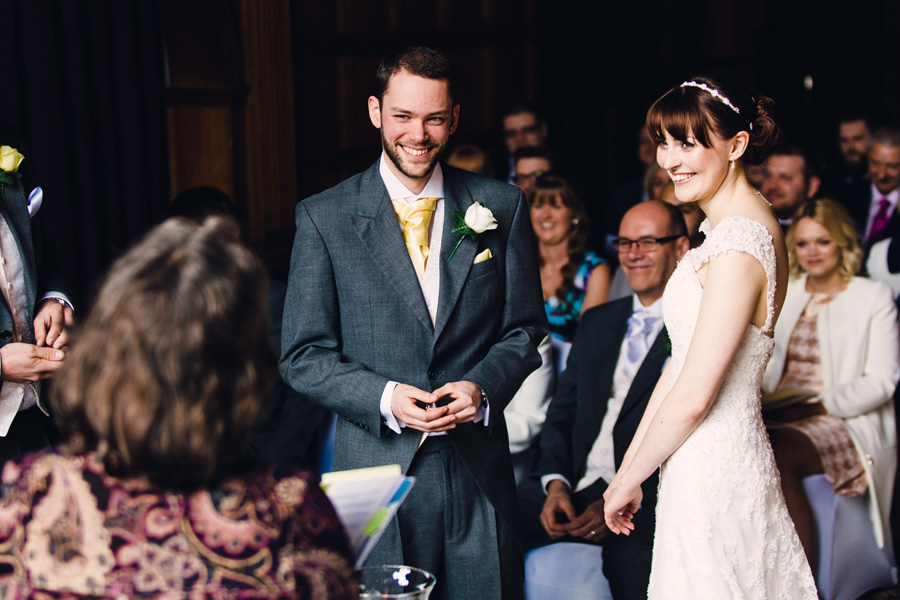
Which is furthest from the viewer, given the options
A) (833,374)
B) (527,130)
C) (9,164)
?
(527,130)

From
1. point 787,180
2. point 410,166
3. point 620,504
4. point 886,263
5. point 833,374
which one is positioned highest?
point 410,166

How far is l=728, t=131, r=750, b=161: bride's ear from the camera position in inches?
81.9

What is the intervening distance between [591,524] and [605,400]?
1.49 ft

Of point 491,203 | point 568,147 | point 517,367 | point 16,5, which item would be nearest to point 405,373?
point 517,367

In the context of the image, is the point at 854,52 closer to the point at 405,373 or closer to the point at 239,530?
the point at 405,373

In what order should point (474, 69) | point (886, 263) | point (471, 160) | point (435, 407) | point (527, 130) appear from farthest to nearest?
point (474, 69)
point (527, 130)
point (471, 160)
point (886, 263)
point (435, 407)

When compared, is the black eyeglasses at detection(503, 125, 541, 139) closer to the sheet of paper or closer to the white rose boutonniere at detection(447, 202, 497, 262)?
the white rose boutonniere at detection(447, 202, 497, 262)

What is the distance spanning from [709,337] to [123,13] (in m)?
3.36

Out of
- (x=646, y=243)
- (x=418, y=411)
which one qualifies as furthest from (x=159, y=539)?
(x=646, y=243)

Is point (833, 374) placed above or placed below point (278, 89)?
below

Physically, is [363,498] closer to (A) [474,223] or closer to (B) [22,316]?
(A) [474,223]

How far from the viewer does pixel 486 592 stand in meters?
2.11

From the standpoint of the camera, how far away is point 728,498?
2.02 meters

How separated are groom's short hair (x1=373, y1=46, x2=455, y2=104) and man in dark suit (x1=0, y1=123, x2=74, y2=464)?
3.20ft
